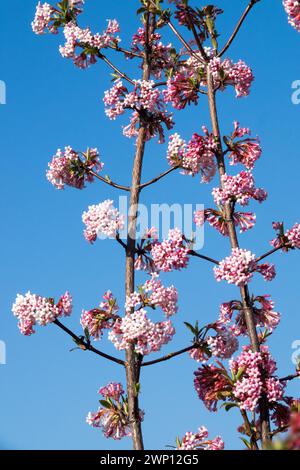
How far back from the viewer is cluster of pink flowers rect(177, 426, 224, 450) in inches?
343

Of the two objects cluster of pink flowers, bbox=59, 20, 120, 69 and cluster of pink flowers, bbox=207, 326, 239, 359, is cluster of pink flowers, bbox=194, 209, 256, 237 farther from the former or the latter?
cluster of pink flowers, bbox=59, 20, 120, 69

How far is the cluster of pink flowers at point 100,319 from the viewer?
9.91 meters

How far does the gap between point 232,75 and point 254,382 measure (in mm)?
4737

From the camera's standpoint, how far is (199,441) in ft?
29.1

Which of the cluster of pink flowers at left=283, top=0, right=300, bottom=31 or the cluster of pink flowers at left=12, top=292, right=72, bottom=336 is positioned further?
the cluster of pink flowers at left=12, top=292, right=72, bottom=336

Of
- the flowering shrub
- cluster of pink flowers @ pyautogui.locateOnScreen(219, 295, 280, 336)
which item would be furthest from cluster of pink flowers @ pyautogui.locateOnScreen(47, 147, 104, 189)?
cluster of pink flowers @ pyautogui.locateOnScreen(219, 295, 280, 336)

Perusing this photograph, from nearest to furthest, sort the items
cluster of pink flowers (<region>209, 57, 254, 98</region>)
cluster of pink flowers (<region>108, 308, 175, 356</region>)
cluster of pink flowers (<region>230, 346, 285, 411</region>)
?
1. cluster of pink flowers (<region>230, 346, 285, 411</region>)
2. cluster of pink flowers (<region>108, 308, 175, 356</region>)
3. cluster of pink flowers (<region>209, 57, 254, 98</region>)

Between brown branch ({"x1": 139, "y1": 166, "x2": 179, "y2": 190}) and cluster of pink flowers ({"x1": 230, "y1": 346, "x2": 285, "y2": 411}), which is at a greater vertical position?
brown branch ({"x1": 139, "y1": 166, "x2": 179, "y2": 190})

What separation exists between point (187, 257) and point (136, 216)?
136 cm

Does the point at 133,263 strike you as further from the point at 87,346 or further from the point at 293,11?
the point at 293,11

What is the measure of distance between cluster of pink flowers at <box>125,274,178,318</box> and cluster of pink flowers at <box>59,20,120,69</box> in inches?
175

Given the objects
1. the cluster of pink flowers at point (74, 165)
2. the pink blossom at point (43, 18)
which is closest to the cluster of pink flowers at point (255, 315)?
the cluster of pink flowers at point (74, 165)
